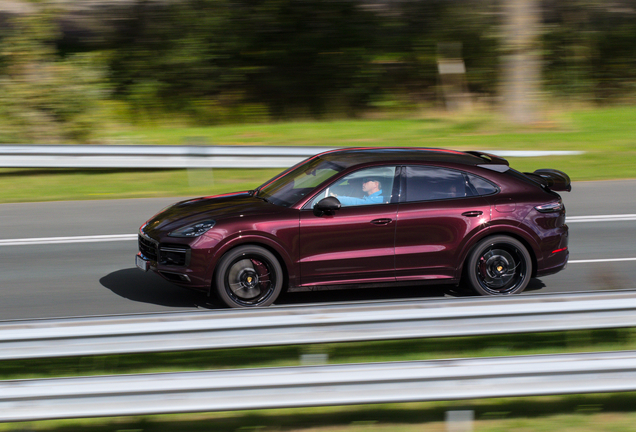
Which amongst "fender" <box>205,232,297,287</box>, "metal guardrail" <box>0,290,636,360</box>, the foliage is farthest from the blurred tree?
"metal guardrail" <box>0,290,636,360</box>

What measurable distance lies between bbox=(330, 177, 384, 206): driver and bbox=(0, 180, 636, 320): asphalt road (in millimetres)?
1092

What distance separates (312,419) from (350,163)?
3.28 metres

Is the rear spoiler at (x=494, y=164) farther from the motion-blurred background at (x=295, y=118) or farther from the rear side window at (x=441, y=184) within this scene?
the motion-blurred background at (x=295, y=118)

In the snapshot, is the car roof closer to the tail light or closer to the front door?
the front door

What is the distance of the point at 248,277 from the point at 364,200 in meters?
1.35

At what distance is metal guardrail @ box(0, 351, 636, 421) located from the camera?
3.86 m

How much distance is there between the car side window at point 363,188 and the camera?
6.98 m

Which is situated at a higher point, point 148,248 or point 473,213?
point 473,213

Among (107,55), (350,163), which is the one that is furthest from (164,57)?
(350,163)

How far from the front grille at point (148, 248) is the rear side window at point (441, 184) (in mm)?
2507

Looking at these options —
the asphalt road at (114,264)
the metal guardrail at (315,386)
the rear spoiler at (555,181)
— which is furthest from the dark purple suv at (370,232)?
the metal guardrail at (315,386)

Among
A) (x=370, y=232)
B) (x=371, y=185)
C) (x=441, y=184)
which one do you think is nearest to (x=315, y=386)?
(x=370, y=232)

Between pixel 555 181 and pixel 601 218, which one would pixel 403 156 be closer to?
pixel 555 181

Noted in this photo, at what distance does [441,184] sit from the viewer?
7191 mm
